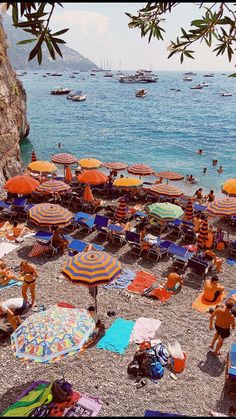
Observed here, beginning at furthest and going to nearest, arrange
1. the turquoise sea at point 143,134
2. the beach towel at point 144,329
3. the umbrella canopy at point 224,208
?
1. the turquoise sea at point 143,134
2. the umbrella canopy at point 224,208
3. the beach towel at point 144,329

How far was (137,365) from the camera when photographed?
784 cm

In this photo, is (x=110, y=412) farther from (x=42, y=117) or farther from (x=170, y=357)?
(x=42, y=117)

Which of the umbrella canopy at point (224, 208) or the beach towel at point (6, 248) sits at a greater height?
the umbrella canopy at point (224, 208)

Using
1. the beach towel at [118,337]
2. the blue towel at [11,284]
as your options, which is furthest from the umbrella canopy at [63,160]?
the beach towel at [118,337]

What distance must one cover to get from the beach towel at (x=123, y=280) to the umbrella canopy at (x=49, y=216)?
10.5 feet

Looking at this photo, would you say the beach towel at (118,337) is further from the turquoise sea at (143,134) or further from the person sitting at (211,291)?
the turquoise sea at (143,134)

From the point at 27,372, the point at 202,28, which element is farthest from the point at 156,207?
the point at 202,28

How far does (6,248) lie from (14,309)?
523cm

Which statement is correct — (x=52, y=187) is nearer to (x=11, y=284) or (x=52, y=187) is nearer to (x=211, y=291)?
(x=11, y=284)

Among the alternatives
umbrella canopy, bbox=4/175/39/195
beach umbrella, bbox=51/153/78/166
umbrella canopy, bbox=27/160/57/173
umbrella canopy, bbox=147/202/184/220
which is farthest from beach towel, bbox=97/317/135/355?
beach umbrella, bbox=51/153/78/166

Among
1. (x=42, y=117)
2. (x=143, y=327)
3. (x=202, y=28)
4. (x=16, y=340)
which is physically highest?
(x=202, y=28)

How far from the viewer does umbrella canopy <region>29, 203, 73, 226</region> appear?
43.4 ft

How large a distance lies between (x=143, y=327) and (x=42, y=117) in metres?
63.9

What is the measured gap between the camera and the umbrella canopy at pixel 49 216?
13.2 metres
